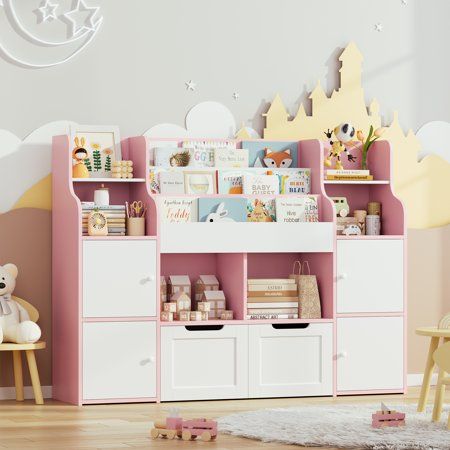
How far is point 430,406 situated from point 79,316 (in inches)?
66.2

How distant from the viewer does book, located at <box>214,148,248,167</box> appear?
5.83 meters

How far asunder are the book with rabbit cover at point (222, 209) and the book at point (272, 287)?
13.3 inches

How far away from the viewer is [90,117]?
5.79 metres

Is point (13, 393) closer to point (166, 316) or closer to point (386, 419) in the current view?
point (166, 316)

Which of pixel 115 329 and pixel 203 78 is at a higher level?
pixel 203 78

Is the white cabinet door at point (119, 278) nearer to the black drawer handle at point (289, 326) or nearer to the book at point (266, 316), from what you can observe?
the book at point (266, 316)

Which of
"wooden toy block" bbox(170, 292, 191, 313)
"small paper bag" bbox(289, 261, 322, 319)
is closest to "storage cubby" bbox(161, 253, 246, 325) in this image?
"wooden toy block" bbox(170, 292, 191, 313)

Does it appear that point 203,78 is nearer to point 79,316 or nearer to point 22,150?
point 22,150

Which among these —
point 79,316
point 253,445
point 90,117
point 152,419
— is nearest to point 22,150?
point 90,117

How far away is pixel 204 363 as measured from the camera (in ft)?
18.3

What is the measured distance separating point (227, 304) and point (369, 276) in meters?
0.73

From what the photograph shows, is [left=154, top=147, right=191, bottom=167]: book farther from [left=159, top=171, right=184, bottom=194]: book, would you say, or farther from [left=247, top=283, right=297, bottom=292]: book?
[left=247, top=283, right=297, bottom=292]: book

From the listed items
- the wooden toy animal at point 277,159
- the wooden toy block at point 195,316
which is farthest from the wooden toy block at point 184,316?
the wooden toy animal at point 277,159

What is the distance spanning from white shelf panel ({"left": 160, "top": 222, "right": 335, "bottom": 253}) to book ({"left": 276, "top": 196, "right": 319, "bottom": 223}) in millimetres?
77
